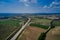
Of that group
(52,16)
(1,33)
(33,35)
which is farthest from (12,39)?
(52,16)

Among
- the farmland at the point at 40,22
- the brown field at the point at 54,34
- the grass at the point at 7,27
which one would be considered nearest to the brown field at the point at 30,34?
the farmland at the point at 40,22

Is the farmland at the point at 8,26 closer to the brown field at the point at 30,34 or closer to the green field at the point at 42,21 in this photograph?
the brown field at the point at 30,34

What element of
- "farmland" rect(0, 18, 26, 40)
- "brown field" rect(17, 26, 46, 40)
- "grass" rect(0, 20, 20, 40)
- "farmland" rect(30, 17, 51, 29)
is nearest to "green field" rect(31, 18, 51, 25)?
"farmland" rect(30, 17, 51, 29)

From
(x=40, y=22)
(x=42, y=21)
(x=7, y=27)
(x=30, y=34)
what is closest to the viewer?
(x=30, y=34)

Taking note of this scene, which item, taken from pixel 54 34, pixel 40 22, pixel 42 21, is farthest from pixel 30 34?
pixel 42 21

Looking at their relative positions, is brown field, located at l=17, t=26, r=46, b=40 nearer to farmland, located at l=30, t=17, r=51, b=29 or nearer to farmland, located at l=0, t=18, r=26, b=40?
farmland, located at l=30, t=17, r=51, b=29

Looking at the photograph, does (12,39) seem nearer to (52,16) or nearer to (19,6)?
(19,6)

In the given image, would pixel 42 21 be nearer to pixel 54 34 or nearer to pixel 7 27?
pixel 54 34
